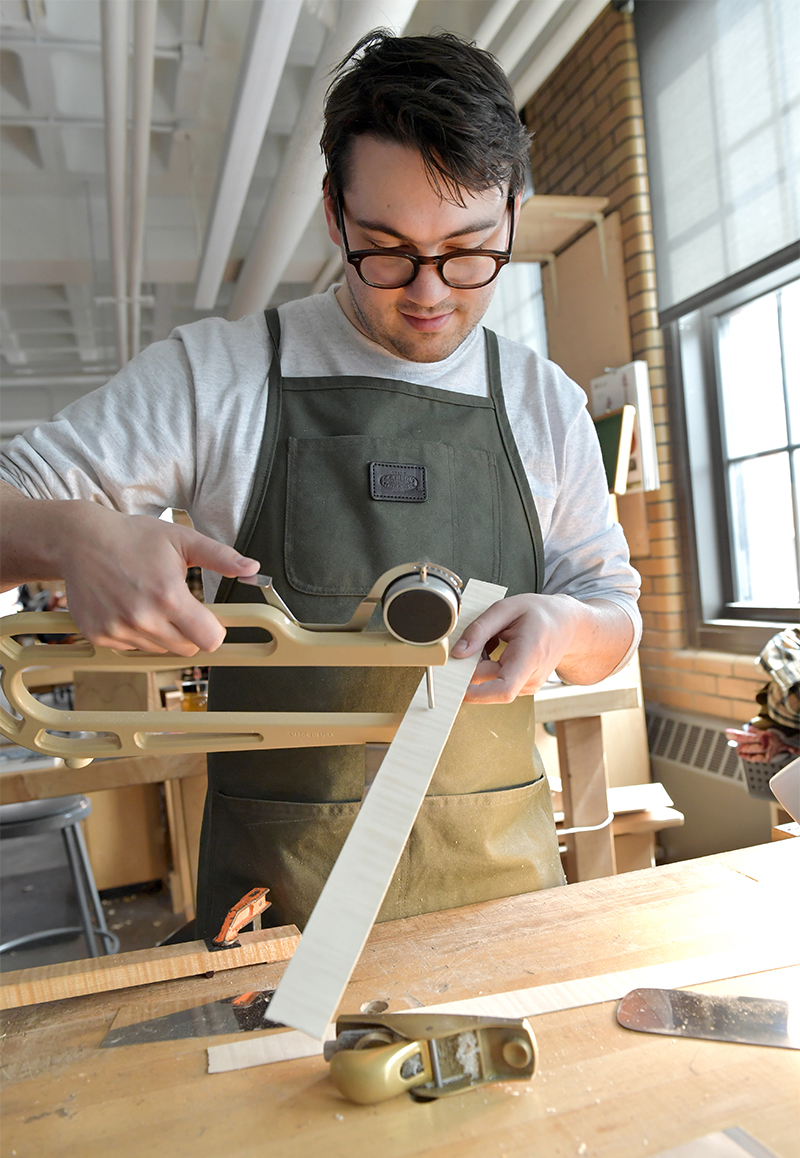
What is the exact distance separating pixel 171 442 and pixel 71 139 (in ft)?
12.1

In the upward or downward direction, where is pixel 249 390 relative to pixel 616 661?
upward

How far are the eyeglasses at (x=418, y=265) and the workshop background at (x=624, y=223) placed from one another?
151 cm

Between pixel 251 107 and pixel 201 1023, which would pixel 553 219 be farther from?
pixel 201 1023

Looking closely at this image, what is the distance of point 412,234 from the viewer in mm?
1076

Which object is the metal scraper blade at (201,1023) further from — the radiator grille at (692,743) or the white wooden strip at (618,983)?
the radiator grille at (692,743)

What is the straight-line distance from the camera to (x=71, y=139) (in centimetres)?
407

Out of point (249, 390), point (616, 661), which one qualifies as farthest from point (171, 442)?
point (616, 661)

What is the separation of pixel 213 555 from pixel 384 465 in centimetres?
50

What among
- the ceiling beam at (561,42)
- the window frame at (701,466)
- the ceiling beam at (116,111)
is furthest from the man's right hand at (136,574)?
the window frame at (701,466)

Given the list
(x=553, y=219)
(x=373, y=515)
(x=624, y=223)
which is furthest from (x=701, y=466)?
(x=373, y=515)

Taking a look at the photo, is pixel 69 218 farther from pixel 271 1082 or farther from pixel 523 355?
pixel 271 1082

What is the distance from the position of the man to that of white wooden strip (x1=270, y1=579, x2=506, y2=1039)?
Answer: 0.68 ft

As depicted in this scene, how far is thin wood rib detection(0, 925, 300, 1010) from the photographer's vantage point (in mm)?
914

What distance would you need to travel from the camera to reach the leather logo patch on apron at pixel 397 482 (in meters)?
1.21
